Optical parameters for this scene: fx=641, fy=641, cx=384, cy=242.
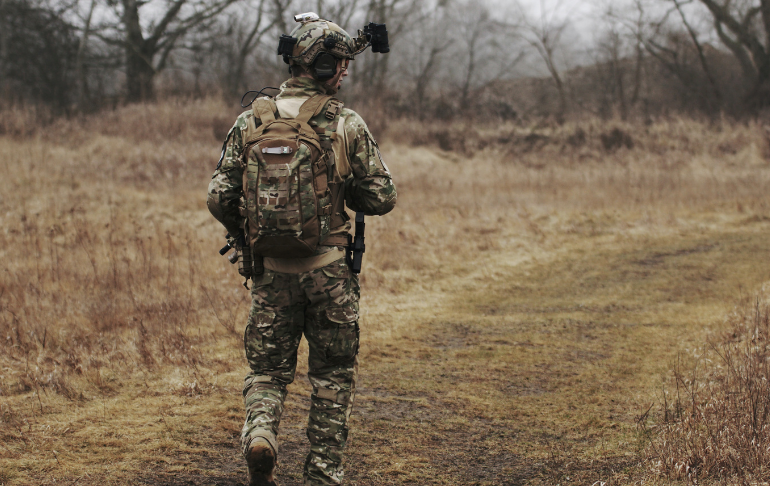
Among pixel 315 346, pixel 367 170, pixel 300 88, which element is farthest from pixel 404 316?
pixel 300 88

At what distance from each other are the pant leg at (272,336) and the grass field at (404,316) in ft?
1.96

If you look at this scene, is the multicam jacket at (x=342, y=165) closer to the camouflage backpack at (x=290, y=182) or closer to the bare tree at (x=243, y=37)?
the camouflage backpack at (x=290, y=182)

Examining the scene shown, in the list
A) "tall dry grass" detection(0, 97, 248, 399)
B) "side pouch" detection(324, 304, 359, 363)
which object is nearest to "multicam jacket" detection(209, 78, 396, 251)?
"side pouch" detection(324, 304, 359, 363)

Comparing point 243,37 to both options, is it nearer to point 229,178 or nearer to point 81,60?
point 81,60

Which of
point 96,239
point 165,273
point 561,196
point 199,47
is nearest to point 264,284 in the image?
point 165,273

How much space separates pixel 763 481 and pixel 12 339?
5.01 m

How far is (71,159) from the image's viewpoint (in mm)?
13375

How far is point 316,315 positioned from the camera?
2934 millimetres

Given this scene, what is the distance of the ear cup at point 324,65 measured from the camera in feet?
9.64

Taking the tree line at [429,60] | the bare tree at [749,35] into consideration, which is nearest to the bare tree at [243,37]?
the tree line at [429,60]

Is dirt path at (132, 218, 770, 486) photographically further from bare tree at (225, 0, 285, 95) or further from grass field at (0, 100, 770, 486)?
bare tree at (225, 0, 285, 95)

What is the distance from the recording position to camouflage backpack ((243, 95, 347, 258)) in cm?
269

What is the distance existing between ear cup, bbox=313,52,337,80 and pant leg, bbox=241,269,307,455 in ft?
3.07

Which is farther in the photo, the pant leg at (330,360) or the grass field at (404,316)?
the grass field at (404,316)
